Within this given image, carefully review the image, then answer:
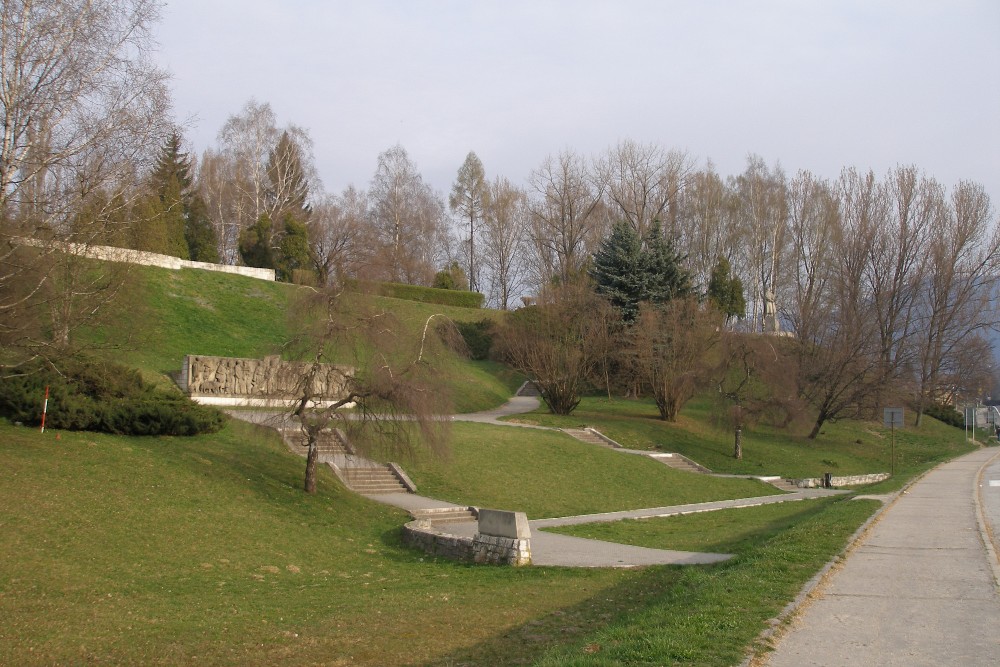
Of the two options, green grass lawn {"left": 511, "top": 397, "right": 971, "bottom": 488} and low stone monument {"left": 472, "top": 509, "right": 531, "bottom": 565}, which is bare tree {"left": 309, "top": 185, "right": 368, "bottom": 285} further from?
low stone monument {"left": 472, "top": 509, "right": 531, "bottom": 565}

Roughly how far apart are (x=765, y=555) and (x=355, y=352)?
10827mm

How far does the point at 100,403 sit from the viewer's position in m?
19.1

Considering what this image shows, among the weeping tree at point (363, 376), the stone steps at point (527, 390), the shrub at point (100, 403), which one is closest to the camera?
the shrub at point (100, 403)

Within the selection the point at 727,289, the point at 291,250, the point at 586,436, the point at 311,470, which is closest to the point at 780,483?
the point at 586,436

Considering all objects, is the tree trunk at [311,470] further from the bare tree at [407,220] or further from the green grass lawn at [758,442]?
the bare tree at [407,220]

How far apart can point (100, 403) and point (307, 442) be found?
5787 millimetres

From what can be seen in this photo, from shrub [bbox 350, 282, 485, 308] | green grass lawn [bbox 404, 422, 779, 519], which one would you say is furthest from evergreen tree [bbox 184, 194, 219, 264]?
green grass lawn [bbox 404, 422, 779, 519]

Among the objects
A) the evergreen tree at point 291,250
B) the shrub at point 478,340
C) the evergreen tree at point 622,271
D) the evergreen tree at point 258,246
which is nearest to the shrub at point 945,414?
the evergreen tree at point 622,271

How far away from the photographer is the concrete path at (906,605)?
21.4 feet

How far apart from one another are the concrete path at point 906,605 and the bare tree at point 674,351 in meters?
24.1

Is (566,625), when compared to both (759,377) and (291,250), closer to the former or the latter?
(759,377)

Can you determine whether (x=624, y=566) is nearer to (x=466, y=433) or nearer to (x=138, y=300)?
(x=466, y=433)

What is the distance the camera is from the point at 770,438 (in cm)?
4275

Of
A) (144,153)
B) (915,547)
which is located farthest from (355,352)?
(915,547)
